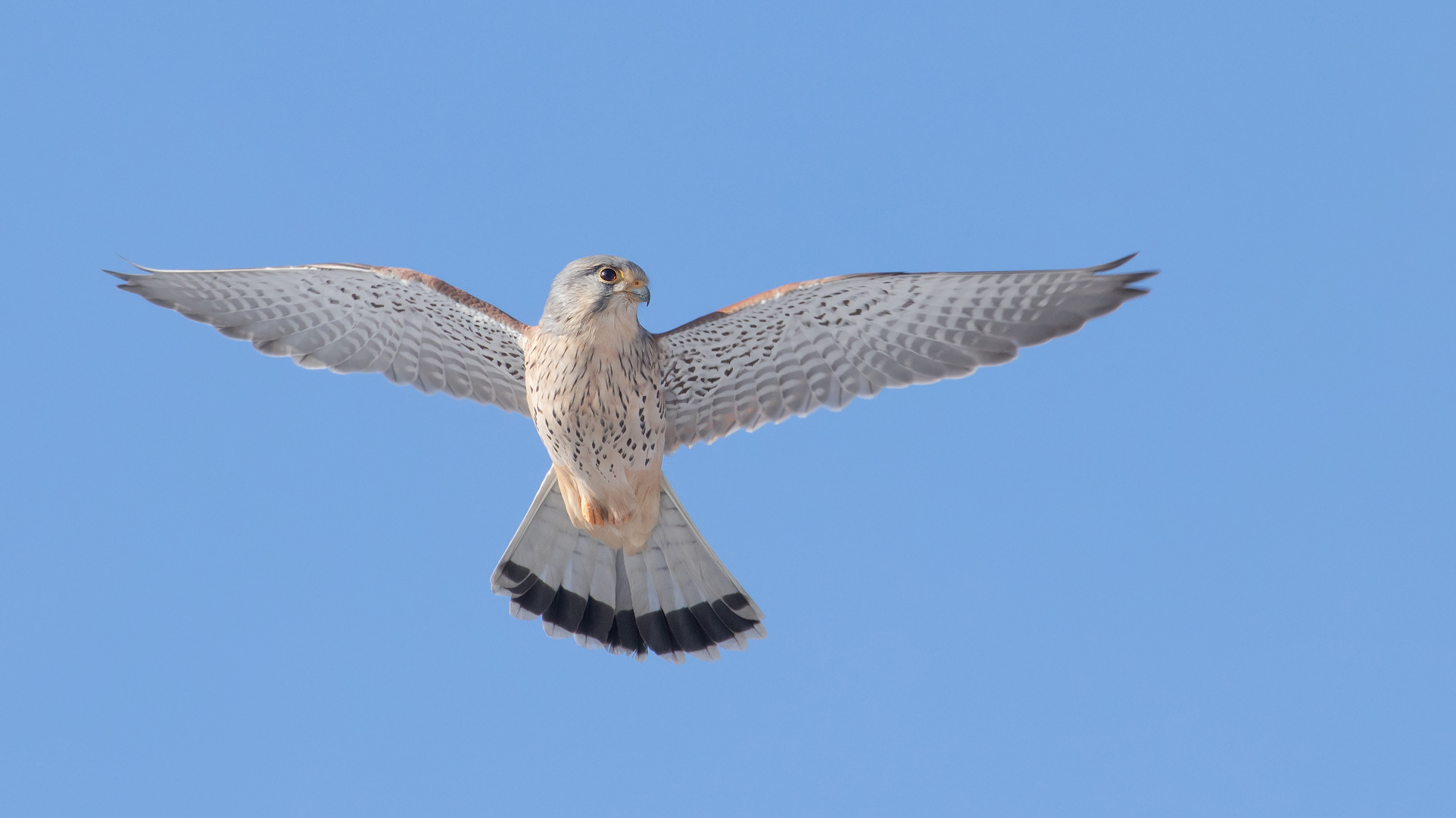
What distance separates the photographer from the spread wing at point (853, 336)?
795cm

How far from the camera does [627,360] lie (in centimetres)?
789

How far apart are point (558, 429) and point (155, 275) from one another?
2.73 meters

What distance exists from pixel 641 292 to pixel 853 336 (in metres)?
1.57

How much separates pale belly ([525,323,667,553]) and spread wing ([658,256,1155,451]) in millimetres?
371

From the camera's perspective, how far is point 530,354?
8109 mm

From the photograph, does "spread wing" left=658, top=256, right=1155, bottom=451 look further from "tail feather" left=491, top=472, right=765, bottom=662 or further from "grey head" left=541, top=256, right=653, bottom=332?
"tail feather" left=491, top=472, right=765, bottom=662

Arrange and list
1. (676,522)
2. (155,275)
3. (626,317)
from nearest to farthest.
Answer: (626,317)
(155,275)
(676,522)

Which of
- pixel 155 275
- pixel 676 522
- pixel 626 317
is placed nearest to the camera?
pixel 626 317

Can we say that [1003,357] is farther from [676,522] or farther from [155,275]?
[155,275]

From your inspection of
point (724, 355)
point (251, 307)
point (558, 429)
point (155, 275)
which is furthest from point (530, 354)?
point (155, 275)

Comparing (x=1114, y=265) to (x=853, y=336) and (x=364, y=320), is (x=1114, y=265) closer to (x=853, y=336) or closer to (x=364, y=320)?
(x=853, y=336)

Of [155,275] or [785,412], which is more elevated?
[155,275]

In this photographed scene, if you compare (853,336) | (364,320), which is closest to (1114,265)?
(853,336)

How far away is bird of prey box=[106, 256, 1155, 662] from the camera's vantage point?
Answer: 786 centimetres
